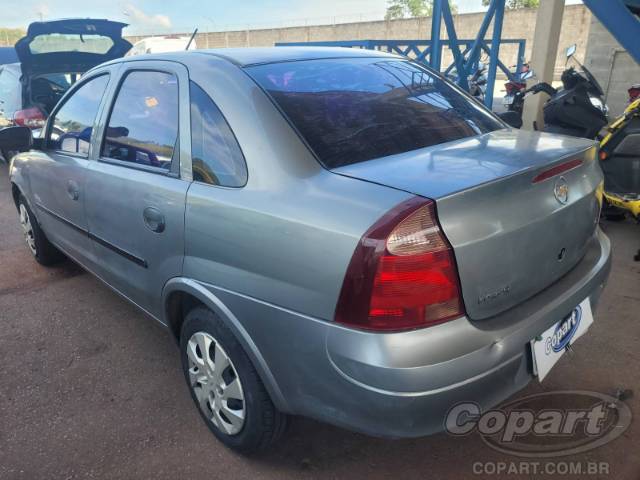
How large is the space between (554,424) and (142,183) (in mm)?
2140

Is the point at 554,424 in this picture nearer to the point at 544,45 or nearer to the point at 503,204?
the point at 503,204

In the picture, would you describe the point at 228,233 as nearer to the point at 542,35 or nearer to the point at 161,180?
the point at 161,180

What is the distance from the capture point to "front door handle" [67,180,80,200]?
9.18ft

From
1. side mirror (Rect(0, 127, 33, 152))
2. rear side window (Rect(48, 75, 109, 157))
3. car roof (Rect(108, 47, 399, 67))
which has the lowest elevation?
side mirror (Rect(0, 127, 33, 152))

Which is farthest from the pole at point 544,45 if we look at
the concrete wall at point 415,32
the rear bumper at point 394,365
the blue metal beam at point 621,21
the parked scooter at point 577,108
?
the concrete wall at point 415,32

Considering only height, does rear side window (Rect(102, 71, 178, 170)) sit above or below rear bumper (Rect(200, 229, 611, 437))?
above

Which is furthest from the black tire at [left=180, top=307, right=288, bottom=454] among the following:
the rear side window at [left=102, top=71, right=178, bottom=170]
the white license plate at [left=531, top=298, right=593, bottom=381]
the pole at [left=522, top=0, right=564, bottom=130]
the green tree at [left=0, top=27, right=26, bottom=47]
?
the green tree at [left=0, top=27, right=26, bottom=47]

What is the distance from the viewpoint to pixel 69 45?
261 inches

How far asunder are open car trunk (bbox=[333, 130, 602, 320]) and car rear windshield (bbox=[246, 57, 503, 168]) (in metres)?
0.10

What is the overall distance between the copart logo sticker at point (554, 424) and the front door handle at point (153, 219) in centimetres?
151

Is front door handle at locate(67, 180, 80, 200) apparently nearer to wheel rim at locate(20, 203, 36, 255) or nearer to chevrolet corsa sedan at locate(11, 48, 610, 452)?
chevrolet corsa sedan at locate(11, 48, 610, 452)

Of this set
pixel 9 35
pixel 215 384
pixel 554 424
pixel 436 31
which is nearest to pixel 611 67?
pixel 436 31

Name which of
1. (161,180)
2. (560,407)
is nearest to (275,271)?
(161,180)

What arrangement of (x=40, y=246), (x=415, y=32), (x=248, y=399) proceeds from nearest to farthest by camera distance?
1. (x=248, y=399)
2. (x=40, y=246)
3. (x=415, y=32)
